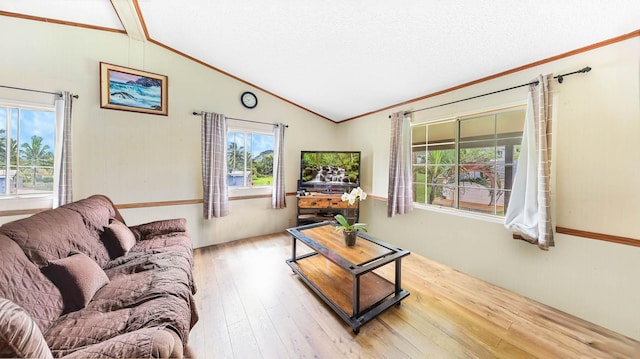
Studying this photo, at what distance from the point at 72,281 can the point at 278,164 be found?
102 inches

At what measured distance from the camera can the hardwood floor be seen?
141 cm

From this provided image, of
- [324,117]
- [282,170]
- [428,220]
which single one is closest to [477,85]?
[428,220]

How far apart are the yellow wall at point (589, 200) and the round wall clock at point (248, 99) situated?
9.64ft

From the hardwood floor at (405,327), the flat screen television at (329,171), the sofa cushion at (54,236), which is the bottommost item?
the hardwood floor at (405,327)

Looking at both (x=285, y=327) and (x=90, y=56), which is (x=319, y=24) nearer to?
(x=285, y=327)

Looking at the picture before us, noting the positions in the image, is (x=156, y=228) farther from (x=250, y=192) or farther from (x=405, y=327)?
(x=405, y=327)

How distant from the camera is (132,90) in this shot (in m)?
2.64

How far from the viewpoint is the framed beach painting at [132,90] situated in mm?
2504

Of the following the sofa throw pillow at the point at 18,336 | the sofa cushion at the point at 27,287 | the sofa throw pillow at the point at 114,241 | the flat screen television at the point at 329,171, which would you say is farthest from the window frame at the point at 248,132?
the sofa throw pillow at the point at 18,336

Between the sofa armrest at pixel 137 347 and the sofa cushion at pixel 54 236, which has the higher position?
the sofa cushion at pixel 54 236

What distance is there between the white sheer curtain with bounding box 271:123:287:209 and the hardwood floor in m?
1.51

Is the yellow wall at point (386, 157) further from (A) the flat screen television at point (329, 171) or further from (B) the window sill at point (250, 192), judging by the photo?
(A) the flat screen television at point (329, 171)

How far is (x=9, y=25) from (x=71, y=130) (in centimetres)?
105

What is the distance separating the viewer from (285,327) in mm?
1593
